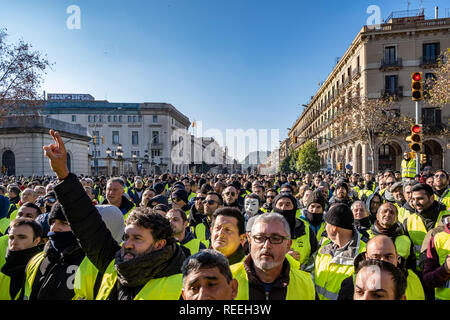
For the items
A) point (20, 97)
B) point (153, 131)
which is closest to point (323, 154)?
point (153, 131)

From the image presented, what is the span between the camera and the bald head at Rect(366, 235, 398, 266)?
2707mm

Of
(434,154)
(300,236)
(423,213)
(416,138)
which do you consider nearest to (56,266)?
(300,236)

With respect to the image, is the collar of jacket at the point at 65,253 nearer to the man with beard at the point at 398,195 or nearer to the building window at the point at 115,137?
the man with beard at the point at 398,195

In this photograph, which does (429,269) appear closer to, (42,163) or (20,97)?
(20,97)

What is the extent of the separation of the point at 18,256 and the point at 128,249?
148 centimetres

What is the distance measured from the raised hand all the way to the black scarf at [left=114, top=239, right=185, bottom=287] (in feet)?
2.73

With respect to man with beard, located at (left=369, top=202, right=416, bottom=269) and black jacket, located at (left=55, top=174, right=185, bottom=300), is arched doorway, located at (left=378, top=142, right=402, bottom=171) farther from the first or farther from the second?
black jacket, located at (left=55, top=174, right=185, bottom=300)

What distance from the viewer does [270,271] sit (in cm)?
250

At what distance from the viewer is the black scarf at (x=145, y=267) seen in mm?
2283

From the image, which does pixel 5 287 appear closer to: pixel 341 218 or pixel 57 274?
pixel 57 274

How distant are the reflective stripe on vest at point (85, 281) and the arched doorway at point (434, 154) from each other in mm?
39674

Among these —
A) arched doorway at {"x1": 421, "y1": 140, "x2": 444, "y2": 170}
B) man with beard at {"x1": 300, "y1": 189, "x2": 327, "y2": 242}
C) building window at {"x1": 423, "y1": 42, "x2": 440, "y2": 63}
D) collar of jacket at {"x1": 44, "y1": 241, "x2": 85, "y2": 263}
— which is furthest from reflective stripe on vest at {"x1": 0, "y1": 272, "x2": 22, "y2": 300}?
building window at {"x1": 423, "y1": 42, "x2": 440, "y2": 63}

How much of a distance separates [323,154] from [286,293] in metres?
58.5
